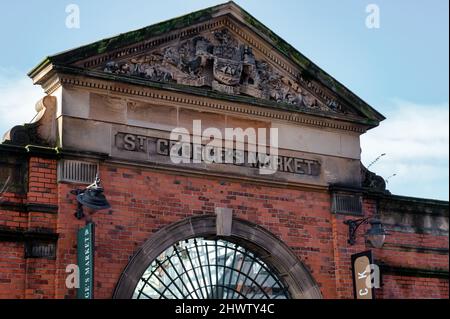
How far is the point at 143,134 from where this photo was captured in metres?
17.2

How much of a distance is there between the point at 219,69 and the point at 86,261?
15.9ft

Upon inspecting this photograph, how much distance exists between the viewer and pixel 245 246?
1806 centimetres

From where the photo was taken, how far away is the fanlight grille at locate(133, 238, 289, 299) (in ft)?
55.8

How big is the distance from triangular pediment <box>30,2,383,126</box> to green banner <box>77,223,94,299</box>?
299cm

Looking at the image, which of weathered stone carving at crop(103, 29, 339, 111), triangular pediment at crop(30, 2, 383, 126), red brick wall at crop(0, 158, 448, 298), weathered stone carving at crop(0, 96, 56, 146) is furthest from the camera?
weathered stone carving at crop(103, 29, 339, 111)

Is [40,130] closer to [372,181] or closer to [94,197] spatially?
[94,197]

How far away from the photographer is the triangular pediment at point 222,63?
17.2 metres

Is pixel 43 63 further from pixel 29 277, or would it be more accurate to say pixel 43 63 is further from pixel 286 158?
pixel 286 158

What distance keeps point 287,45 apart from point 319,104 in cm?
137

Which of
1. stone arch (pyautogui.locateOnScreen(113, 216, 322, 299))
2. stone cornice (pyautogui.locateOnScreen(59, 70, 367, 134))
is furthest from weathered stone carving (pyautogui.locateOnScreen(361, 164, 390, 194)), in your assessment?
stone arch (pyautogui.locateOnScreen(113, 216, 322, 299))

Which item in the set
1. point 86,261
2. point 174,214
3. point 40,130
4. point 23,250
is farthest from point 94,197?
point 174,214

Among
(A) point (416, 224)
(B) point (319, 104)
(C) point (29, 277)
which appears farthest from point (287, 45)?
(C) point (29, 277)

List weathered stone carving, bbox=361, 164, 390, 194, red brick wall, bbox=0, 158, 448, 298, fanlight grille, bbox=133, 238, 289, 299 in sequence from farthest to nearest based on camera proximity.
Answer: weathered stone carving, bbox=361, 164, 390, 194, fanlight grille, bbox=133, 238, 289, 299, red brick wall, bbox=0, 158, 448, 298

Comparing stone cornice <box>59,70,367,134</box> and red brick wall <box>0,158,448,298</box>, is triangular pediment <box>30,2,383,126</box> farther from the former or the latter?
red brick wall <box>0,158,448,298</box>
